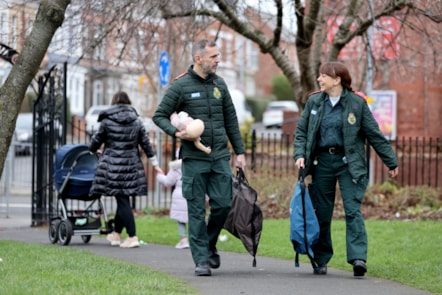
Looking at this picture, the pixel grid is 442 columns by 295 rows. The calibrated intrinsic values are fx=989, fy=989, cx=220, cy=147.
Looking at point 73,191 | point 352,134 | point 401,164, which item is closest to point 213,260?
point 352,134

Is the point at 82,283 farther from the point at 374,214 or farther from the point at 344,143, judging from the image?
the point at 374,214

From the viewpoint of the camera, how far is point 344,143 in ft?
28.3

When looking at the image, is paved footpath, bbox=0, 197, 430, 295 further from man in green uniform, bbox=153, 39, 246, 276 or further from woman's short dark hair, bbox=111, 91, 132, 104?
woman's short dark hair, bbox=111, 91, 132, 104

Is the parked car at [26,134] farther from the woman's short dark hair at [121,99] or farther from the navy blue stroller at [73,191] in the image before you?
the woman's short dark hair at [121,99]

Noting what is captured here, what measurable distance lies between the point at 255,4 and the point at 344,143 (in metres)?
5.77

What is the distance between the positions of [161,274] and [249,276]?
0.80 meters

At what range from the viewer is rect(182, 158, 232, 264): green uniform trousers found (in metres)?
8.71

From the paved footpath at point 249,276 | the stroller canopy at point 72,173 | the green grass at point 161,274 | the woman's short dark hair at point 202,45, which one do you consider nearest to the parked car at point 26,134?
the stroller canopy at point 72,173

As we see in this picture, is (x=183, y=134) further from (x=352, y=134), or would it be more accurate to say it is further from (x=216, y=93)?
(x=352, y=134)

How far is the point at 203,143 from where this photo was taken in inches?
343

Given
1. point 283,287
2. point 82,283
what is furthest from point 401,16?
point 82,283

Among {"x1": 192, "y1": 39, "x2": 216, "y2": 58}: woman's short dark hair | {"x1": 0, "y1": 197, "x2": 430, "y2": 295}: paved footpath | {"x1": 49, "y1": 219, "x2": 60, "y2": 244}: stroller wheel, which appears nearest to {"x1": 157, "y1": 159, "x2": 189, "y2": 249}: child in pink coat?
{"x1": 0, "y1": 197, "x2": 430, "y2": 295}: paved footpath

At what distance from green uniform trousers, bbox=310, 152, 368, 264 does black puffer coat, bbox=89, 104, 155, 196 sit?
295 cm

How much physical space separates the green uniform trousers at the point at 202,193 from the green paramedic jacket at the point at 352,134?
2.29 ft
